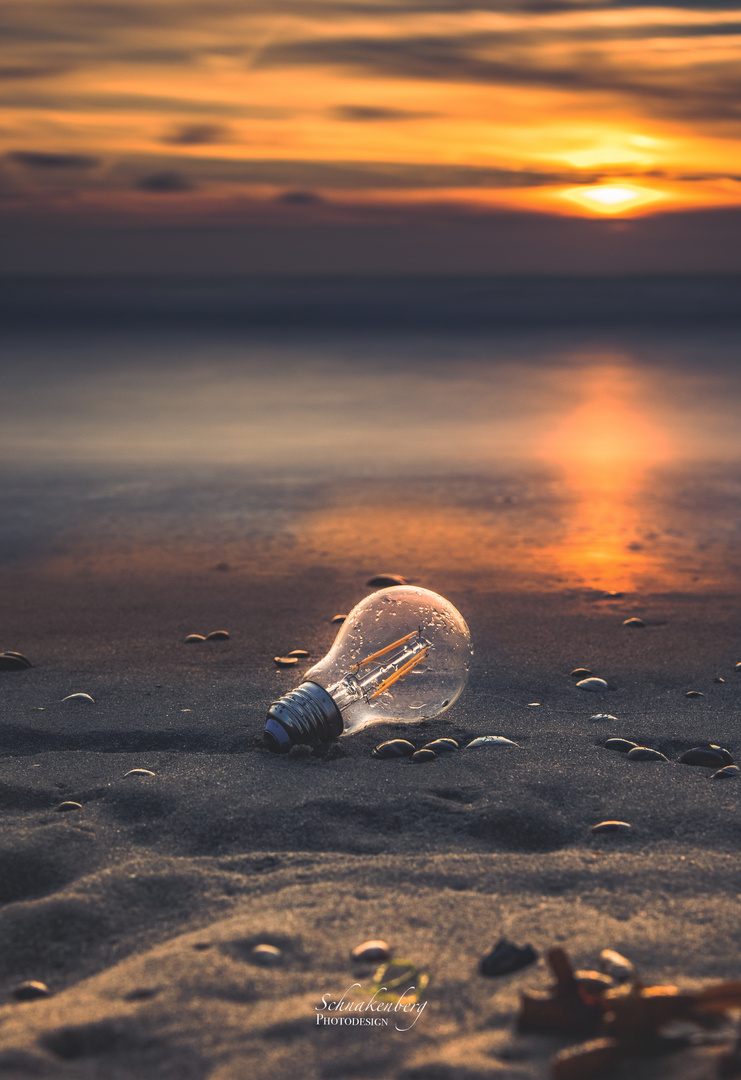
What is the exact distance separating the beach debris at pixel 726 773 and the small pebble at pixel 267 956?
1.51 meters

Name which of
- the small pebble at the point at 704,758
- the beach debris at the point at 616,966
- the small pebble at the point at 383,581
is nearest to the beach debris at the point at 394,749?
the small pebble at the point at 704,758

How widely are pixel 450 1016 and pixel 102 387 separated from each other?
1605 cm

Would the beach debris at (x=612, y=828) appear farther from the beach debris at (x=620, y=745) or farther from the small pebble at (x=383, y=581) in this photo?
the small pebble at (x=383, y=581)

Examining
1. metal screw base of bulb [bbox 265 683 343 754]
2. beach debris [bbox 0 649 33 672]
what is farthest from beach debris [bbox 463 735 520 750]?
beach debris [bbox 0 649 33 672]

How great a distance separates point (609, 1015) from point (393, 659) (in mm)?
1617

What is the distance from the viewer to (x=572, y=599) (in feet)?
16.7

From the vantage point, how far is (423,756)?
305 centimetres

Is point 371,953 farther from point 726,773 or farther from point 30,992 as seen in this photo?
point 726,773

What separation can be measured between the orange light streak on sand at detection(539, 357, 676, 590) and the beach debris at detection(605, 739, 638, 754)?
2.28 meters

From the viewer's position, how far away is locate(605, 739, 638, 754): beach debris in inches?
123

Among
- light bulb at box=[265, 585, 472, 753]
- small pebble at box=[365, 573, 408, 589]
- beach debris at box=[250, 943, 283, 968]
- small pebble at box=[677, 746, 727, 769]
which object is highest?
light bulb at box=[265, 585, 472, 753]

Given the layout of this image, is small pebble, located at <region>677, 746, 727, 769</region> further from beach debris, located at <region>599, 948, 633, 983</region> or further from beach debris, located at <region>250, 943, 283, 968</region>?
beach debris, located at <region>250, 943, 283, 968</region>

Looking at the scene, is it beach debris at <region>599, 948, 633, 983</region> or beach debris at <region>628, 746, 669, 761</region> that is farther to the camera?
beach debris at <region>628, 746, 669, 761</region>

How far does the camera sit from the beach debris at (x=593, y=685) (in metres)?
3.82
